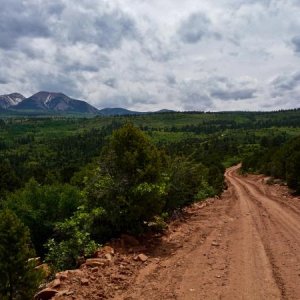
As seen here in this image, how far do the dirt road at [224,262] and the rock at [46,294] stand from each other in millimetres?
1633

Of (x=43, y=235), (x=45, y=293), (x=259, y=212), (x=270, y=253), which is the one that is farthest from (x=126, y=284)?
(x=259, y=212)

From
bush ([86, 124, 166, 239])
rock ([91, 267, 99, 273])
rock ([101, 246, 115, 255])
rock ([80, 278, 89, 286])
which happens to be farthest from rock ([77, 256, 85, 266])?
rock ([80, 278, 89, 286])

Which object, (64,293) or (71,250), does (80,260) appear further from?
(64,293)

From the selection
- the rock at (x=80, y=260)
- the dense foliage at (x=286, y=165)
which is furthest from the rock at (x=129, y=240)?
the dense foliage at (x=286, y=165)

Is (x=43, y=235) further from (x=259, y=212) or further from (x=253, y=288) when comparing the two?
(x=253, y=288)

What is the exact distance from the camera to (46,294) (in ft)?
35.0

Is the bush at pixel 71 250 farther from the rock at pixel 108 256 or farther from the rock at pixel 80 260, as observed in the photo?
the rock at pixel 108 256

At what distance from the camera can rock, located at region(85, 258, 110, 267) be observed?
505 inches

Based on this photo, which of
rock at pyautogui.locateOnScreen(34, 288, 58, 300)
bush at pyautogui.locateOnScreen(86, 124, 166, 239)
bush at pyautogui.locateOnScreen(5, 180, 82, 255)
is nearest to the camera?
rock at pyautogui.locateOnScreen(34, 288, 58, 300)

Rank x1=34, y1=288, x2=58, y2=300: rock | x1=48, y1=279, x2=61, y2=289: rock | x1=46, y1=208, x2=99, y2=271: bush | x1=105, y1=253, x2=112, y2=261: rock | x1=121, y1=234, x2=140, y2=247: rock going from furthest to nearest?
x1=121, y1=234, x2=140, y2=247: rock, x1=46, y1=208, x2=99, y2=271: bush, x1=105, y1=253, x2=112, y2=261: rock, x1=48, y1=279, x2=61, y2=289: rock, x1=34, y1=288, x2=58, y2=300: rock

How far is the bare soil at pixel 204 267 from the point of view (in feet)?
34.8

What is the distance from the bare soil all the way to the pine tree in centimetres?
95

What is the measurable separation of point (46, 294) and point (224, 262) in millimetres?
5547

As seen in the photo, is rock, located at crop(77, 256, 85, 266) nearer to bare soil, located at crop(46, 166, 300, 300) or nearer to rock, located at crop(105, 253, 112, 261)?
rock, located at crop(105, 253, 112, 261)
